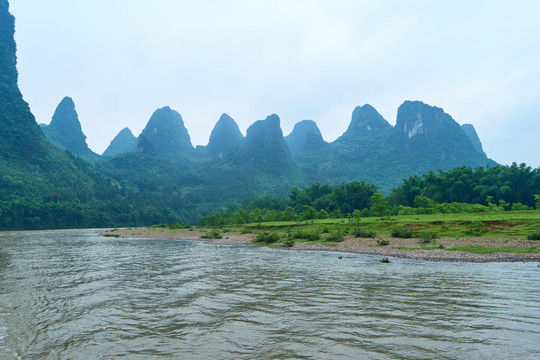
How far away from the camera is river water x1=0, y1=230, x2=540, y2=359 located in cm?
697

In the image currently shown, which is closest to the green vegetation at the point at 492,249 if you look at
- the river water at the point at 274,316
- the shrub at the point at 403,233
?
the river water at the point at 274,316

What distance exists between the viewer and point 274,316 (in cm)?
954

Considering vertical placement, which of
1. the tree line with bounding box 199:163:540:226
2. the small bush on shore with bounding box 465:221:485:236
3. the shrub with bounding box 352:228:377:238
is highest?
the tree line with bounding box 199:163:540:226

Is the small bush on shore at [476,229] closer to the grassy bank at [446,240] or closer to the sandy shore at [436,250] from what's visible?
the grassy bank at [446,240]

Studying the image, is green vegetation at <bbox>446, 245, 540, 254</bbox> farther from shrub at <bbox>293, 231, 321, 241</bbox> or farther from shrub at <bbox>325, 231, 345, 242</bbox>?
shrub at <bbox>293, 231, 321, 241</bbox>

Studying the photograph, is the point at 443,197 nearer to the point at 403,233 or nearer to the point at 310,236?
the point at 403,233

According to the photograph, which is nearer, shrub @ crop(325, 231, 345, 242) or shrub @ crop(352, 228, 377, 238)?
shrub @ crop(352, 228, 377, 238)

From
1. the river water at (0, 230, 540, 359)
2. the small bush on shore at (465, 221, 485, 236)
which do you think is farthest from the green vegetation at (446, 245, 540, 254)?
the small bush on shore at (465, 221, 485, 236)

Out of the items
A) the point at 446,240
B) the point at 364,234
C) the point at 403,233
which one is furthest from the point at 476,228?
the point at 364,234

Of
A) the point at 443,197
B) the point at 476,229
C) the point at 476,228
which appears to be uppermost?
the point at 443,197

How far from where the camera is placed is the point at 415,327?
829 centimetres

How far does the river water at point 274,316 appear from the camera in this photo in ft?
22.9

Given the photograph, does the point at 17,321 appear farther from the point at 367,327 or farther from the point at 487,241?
the point at 487,241

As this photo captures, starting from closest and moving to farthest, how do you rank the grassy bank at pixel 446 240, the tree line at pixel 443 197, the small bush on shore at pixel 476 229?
the grassy bank at pixel 446 240 < the small bush on shore at pixel 476 229 < the tree line at pixel 443 197
